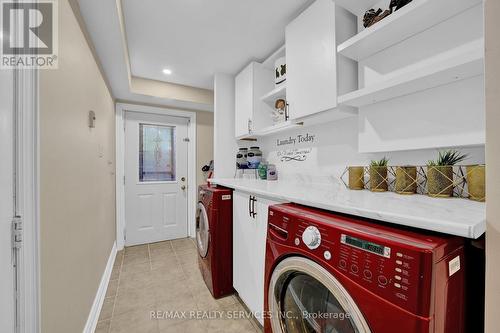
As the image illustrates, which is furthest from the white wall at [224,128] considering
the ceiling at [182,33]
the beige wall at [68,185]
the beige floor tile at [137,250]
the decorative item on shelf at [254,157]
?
the beige floor tile at [137,250]

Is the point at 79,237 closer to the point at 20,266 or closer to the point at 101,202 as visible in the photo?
the point at 20,266

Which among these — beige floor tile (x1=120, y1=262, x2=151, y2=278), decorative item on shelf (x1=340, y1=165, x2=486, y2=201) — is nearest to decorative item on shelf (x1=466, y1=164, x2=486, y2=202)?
decorative item on shelf (x1=340, y1=165, x2=486, y2=201)

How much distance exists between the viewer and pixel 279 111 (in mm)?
2184

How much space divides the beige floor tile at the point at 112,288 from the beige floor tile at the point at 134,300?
6 centimetres

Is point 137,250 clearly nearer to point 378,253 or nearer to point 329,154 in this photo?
point 329,154

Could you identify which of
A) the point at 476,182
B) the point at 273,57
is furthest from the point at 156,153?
the point at 476,182

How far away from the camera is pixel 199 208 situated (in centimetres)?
211

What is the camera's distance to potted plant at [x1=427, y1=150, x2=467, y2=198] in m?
0.99

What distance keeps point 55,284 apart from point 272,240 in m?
1.00

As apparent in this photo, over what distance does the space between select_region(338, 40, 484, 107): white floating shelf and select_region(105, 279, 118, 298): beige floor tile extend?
8.05 feet

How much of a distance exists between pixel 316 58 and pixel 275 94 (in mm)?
677

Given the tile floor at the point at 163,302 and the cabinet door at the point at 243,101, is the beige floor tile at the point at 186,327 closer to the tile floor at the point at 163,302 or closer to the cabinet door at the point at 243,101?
the tile floor at the point at 163,302

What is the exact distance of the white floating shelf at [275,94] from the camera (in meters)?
2.03

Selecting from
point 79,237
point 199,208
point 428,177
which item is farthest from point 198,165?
point 428,177
